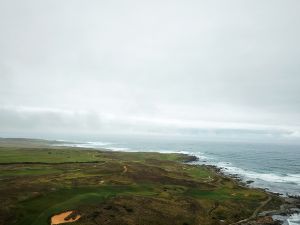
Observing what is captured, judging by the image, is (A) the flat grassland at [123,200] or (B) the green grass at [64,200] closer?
(B) the green grass at [64,200]

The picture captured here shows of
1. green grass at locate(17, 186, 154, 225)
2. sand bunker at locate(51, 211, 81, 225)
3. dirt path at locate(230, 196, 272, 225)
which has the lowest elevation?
dirt path at locate(230, 196, 272, 225)

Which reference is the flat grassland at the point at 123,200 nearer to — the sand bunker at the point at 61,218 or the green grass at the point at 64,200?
the green grass at the point at 64,200

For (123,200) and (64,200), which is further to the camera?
(123,200)

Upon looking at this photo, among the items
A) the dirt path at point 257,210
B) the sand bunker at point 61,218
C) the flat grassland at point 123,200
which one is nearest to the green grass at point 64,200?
the flat grassland at point 123,200

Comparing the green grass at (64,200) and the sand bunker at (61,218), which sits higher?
the green grass at (64,200)

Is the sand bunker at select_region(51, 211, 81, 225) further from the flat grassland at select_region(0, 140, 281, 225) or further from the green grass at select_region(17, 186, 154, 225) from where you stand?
the green grass at select_region(17, 186, 154, 225)

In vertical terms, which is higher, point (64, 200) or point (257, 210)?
point (64, 200)

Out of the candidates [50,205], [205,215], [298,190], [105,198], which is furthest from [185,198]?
[298,190]

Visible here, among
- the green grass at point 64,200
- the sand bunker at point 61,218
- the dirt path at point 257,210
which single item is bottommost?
the dirt path at point 257,210

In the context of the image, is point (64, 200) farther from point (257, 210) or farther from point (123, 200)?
point (257, 210)

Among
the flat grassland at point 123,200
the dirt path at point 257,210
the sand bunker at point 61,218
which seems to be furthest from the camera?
the dirt path at point 257,210

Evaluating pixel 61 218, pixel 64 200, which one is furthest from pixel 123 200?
pixel 61 218

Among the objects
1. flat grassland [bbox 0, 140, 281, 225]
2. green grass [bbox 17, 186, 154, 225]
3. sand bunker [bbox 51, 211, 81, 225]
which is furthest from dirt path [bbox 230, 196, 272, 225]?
sand bunker [bbox 51, 211, 81, 225]
